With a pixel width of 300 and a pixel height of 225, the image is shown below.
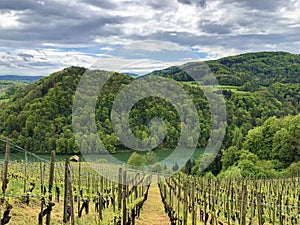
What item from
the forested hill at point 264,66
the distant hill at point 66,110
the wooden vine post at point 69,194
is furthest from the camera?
the forested hill at point 264,66

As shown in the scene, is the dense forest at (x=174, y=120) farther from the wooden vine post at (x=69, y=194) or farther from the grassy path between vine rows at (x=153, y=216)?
the wooden vine post at (x=69, y=194)

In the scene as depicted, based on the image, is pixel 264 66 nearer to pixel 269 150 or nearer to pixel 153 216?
pixel 269 150

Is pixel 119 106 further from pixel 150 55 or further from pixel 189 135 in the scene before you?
pixel 189 135

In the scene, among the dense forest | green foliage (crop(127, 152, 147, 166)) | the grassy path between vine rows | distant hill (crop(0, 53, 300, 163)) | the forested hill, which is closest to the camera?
the grassy path between vine rows

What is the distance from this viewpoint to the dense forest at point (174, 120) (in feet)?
108

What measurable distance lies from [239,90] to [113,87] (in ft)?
239

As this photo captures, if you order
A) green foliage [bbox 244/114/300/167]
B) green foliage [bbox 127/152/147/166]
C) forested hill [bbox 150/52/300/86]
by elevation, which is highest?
forested hill [bbox 150/52/300/86]

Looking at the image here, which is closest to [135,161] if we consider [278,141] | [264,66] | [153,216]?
[278,141]

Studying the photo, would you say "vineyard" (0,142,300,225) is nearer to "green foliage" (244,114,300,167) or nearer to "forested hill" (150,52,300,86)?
"green foliage" (244,114,300,167)

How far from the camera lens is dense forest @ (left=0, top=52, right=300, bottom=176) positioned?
32.9m

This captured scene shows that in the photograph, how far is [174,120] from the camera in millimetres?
30703

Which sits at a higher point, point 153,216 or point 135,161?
point 153,216

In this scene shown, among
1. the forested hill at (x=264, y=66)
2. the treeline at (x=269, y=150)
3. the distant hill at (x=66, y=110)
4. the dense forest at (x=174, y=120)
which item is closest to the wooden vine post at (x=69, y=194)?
the dense forest at (x=174, y=120)

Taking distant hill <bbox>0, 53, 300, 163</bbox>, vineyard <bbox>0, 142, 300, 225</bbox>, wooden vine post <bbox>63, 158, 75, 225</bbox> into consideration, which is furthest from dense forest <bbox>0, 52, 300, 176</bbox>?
wooden vine post <bbox>63, 158, 75, 225</bbox>
